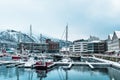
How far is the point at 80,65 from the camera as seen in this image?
221 ft

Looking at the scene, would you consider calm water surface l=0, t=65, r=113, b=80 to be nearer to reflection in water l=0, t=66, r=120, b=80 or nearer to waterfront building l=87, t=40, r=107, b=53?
reflection in water l=0, t=66, r=120, b=80

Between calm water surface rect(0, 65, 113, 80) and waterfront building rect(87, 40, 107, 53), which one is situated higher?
waterfront building rect(87, 40, 107, 53)

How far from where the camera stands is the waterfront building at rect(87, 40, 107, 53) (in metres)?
174

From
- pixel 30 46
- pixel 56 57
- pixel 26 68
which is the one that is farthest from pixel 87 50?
pixel 26 68

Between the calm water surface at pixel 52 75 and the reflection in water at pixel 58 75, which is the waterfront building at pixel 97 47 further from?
the calm water surface at pixel 52 75

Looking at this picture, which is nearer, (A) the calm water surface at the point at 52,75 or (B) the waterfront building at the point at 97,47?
(A) the calm water surface at the point at 52,75

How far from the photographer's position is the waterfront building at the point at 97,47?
174500 mm

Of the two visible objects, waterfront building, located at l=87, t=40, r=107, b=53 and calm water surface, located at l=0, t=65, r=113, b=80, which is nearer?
calm water surface, located at l=0, t=65, r=113, b=80

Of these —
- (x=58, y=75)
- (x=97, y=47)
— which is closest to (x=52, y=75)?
(x=58, y=75)

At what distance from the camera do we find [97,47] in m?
178

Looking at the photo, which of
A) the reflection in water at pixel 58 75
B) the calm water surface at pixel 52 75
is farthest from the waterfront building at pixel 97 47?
the calm water surface at pixel 52 75

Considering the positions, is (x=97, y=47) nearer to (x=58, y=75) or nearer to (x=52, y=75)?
(x=58, y=75)

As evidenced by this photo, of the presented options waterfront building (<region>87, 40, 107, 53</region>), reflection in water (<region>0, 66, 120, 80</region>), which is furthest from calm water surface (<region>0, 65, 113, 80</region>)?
waterfront building (<region>87, 40, 107, 53</region>)

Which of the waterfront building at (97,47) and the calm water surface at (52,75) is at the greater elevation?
the waterfront building at (97,47)
